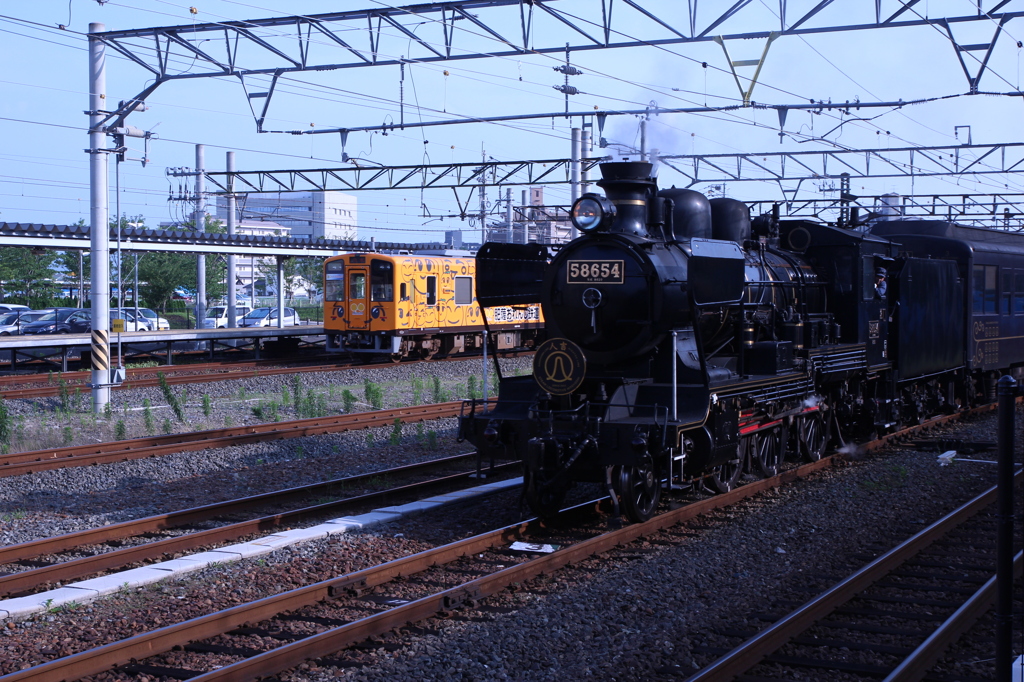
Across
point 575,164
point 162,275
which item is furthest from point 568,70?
point 162,275

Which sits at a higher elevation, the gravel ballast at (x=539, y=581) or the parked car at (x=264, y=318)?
the parked car at (x=264, y=318)

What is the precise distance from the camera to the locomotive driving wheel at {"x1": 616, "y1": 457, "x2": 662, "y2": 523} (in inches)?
320

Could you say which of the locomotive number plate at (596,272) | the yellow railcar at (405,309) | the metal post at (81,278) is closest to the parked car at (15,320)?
the metal post at (81,278)

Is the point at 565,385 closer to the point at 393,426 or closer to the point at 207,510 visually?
the point at 207,510

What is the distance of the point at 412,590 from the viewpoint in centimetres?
679

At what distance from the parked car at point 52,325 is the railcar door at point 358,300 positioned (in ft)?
35.6

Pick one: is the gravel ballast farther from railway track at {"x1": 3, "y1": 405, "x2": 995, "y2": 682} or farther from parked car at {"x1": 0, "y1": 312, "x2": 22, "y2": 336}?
parked car at {"x1": 0, "y1": 312, "x2": 22, "y2": 336}

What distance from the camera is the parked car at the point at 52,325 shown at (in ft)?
102

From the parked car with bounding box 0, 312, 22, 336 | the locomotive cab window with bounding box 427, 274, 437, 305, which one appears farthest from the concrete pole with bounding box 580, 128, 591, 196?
the parked car with bounding box 0, 312, 22, 336

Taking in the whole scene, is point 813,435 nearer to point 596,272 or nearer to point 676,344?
point 676,344

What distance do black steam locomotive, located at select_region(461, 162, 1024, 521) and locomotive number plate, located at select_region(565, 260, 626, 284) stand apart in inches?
0.5

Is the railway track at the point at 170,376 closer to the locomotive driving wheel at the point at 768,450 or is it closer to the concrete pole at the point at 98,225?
the concrete pole at the point at 98,225

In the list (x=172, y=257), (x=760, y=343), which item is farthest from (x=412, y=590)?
(x=172, y=257)

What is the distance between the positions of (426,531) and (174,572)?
7.54 feet
